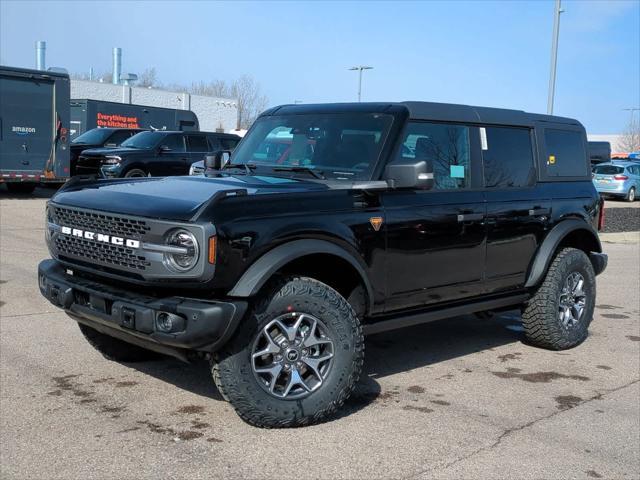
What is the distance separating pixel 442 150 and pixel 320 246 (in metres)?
1.57

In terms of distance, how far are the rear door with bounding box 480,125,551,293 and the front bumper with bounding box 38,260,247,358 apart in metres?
2.43

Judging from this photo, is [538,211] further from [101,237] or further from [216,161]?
[101,237]

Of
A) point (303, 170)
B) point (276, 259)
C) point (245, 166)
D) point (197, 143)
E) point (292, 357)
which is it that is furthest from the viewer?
point (197, 143)

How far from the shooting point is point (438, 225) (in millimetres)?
5188

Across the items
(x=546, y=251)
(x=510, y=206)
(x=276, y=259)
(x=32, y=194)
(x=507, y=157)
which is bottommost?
(x=32, y=194)

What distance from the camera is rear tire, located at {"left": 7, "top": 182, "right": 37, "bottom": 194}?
765 inches

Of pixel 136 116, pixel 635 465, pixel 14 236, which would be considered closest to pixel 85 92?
pixel 136 116

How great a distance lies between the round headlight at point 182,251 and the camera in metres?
3.98

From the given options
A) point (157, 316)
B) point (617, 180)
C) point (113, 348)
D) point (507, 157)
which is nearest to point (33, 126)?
point (113, 348)

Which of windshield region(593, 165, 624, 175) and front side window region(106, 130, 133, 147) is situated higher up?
front side window region(106, 130, 133, 147)

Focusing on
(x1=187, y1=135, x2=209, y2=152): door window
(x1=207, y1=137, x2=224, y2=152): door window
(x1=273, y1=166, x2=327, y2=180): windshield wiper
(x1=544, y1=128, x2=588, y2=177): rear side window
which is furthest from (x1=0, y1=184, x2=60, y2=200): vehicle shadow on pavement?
(x1=544, y1=128, x2=588, y2=177): rear side window

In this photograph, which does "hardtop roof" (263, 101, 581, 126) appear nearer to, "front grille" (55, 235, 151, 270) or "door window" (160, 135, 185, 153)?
"front grille" (55, 235, 151, 270)

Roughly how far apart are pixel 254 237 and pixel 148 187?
3.18 ft

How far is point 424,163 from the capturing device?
4789 millimetres
